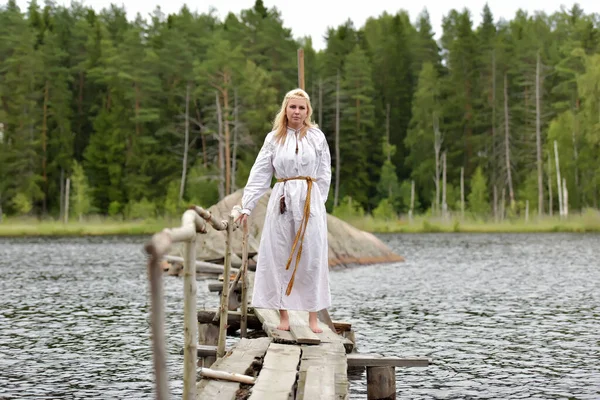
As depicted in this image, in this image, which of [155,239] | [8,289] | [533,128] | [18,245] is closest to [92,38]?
[533,128]

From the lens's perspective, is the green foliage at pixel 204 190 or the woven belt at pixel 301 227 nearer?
the woven belt at pixel 301 227

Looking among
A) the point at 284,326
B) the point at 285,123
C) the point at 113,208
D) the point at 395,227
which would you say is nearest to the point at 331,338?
the point at 284,326

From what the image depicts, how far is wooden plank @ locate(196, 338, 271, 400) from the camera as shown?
19.6 ft

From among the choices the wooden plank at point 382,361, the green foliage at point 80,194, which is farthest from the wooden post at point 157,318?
the green foliage at point 80,194

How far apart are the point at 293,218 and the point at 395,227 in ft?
154

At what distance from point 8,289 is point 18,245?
2178 cm

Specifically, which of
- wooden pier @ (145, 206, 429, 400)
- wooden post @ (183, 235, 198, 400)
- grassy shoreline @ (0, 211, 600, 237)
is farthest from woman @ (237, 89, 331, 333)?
grassy shoreline @ (0, 211, 600, 237)

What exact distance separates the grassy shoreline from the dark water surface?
2451 centimetres

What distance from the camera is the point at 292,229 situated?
8.28 meters

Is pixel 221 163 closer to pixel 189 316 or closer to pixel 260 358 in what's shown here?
pixel 260 358

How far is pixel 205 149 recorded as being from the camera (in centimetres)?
7056

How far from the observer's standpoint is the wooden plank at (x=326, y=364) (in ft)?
20.4

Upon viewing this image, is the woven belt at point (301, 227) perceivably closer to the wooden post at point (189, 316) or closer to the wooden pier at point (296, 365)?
the wooden pier at point (296, 365)

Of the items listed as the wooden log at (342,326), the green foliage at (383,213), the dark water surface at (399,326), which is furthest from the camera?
the green foliage at (383,213)
